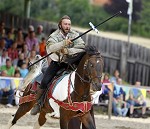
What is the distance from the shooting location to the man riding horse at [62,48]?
966 centimetres

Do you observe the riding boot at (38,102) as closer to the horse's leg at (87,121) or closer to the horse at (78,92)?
the horse at (78,92)

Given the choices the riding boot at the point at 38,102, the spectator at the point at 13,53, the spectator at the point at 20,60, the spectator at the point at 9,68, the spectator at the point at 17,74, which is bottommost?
the riding boot at the point at 38,102

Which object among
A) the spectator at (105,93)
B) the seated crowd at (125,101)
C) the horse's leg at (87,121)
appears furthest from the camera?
the spectator at (105,93)

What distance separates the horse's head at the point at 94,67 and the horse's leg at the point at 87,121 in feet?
2.54

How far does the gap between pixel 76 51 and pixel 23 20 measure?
16.6m

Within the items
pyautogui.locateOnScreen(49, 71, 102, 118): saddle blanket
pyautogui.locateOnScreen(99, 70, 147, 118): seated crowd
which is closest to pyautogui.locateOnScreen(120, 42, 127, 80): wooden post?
pyautogui.locateOnScreen(99, 70, 147, 118): seated crowd

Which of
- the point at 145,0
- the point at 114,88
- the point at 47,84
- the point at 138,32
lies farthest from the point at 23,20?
the point at 145,0

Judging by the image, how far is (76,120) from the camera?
388 inches

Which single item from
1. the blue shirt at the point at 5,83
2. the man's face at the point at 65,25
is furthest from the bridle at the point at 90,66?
the blue shirt at the point at 5,83

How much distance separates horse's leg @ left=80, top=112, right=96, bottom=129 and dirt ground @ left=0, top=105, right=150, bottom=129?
12.7 ft

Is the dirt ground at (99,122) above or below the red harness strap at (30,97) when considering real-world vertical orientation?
below

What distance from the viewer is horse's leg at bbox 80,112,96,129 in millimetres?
9414

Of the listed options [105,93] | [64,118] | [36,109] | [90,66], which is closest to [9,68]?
[105,93]

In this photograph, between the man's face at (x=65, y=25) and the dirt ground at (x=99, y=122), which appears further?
the dirt ground at (x=99, y=122)
